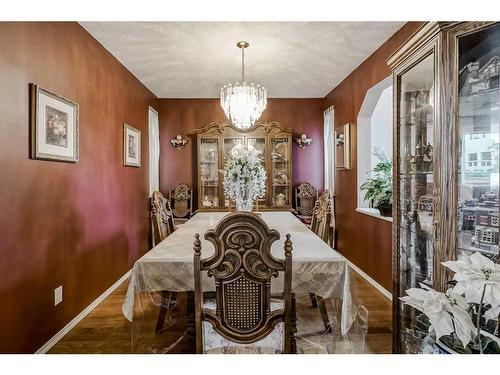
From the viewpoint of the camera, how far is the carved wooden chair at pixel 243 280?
58.1 inches

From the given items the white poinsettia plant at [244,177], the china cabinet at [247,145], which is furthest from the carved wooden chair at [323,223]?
the china cabinet at [247,145]

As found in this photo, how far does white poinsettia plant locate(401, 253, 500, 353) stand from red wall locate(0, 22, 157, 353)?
7.34ft

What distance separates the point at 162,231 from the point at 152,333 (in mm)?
847

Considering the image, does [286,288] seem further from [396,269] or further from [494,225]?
[494,225]

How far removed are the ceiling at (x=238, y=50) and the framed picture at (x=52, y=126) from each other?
84cm

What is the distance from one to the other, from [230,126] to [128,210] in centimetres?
222

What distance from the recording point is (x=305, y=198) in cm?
564

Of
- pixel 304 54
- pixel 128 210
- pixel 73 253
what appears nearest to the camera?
pixel 73 253

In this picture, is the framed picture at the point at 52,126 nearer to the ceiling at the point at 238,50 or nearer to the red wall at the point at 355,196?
the ceiling at the point at 238,50

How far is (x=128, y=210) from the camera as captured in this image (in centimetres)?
416
